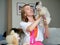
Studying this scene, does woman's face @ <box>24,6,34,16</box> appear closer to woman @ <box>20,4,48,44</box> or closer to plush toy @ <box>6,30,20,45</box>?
woman @ <box>20,4,48,44</box>

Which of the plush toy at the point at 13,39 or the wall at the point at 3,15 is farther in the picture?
the wall at the point at 3,15

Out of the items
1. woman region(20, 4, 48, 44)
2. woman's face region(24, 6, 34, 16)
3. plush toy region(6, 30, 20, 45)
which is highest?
woman's face region(24, 6, 34, 16)

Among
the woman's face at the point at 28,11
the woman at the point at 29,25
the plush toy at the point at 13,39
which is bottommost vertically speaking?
the plush toy at the point at 13,39

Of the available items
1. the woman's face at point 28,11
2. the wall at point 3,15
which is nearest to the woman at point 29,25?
the woman's face at point 28,11

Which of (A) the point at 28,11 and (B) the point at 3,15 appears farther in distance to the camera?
(B) the point at 3,15

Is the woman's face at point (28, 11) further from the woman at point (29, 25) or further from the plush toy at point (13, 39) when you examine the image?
the plush toy at point (13, 39)

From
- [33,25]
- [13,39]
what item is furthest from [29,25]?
[13,39]

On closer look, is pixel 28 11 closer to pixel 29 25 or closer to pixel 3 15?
pixel 29 25

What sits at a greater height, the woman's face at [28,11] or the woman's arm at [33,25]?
the woman's face at [28,11]

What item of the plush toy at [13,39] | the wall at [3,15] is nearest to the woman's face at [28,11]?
the plush toy at [13,39]

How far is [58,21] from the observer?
10.3 ft

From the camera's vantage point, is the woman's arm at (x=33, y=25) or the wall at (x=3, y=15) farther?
the wall at (x=3, y=15)

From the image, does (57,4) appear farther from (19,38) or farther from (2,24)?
(19,38)

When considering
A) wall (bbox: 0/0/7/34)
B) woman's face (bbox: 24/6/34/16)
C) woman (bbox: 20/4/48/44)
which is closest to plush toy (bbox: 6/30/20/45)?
woman (bbox: 20/4/48/44)
